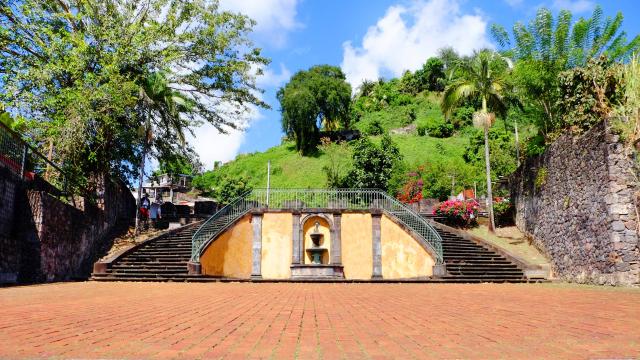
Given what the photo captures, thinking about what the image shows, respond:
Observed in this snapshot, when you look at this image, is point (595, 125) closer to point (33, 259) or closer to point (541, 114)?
point (541, 114)

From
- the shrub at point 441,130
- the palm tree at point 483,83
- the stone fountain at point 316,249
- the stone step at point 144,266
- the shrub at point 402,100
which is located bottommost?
the stone step at point 144,266

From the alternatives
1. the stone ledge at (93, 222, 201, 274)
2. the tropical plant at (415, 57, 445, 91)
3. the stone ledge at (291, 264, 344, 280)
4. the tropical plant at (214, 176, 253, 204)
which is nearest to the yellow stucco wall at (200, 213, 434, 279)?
the stone ledge at (291, 264, 344, 280)

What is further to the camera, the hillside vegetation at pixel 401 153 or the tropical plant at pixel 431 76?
the tropical plant at pixel 431 76

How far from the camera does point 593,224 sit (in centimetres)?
1379

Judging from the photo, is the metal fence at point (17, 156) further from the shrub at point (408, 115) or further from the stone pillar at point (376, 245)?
the shrub at point (408, 115)

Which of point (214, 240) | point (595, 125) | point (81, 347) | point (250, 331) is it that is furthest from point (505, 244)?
point (81, 347)

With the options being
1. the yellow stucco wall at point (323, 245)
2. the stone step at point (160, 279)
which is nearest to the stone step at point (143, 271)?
the stone step at point (160, 279)

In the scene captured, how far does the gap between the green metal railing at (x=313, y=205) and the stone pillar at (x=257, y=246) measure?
1.74 feet

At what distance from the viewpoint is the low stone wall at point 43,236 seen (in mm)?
12773

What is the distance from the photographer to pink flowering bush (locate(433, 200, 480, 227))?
22.1 meters

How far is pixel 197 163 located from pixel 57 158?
7027 mm

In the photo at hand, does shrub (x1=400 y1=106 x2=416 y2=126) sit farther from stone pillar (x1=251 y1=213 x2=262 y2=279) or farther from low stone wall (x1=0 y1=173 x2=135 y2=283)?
low stone wall (x1=0 y1=173 x2=135 y2=283)

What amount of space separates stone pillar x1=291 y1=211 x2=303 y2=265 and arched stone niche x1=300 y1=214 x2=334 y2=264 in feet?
0.64

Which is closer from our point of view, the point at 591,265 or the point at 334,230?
the point at 591,265
